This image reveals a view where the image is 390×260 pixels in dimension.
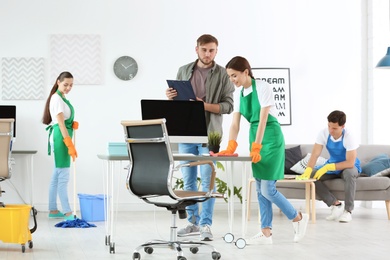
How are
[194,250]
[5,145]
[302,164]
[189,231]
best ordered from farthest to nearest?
[302,164] → [5,145] → [189,231] → [194,250]

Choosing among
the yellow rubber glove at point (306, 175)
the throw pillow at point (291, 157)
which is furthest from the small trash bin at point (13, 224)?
the throw pillow at point (291, 157)

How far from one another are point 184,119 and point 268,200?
83cm

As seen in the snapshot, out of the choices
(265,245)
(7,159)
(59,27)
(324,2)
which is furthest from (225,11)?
(265,245)

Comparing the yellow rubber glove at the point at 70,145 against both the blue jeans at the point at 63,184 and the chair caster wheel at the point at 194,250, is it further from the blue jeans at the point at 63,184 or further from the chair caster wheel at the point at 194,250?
the chair caster wheel at the point at 194,250

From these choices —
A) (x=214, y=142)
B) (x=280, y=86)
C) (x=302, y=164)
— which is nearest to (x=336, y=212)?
(x=302, y=164)

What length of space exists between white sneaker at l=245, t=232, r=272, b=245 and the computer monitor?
0.78m

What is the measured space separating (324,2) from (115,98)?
2673 mm

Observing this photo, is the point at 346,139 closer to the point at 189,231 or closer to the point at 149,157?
the point at 189,231

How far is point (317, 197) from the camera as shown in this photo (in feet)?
25.6

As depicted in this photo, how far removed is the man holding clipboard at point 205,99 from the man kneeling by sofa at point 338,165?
1.71 meters

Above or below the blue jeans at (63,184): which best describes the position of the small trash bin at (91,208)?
below

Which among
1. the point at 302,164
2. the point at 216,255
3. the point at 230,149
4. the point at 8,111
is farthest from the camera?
the point at 8,111

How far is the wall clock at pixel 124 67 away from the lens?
28.5 feet

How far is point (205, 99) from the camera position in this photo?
6074 mm
